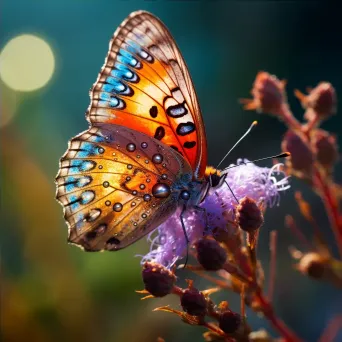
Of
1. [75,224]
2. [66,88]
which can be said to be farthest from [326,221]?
[75,224]

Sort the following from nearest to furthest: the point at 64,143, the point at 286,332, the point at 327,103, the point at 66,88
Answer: the point at 286,332 < the point at 327,103 < the point at 64,143 < the point at 66,88

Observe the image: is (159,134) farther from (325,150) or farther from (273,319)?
(273,319)

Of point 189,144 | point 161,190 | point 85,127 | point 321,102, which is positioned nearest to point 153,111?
point 189,144

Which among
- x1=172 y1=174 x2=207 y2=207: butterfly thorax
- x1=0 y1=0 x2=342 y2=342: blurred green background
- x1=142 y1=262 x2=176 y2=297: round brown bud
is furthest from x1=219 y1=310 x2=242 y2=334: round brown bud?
x1=0 y1=0 x2=342 y2=342: blurred green background

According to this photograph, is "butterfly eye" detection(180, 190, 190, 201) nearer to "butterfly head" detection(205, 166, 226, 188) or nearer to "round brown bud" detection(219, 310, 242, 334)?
"butterfly head" detection(205, 166, 226, 188)

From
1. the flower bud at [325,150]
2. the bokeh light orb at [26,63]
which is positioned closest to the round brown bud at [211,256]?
the flower bud at [325,150]

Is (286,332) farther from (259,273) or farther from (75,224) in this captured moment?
(75,224)
